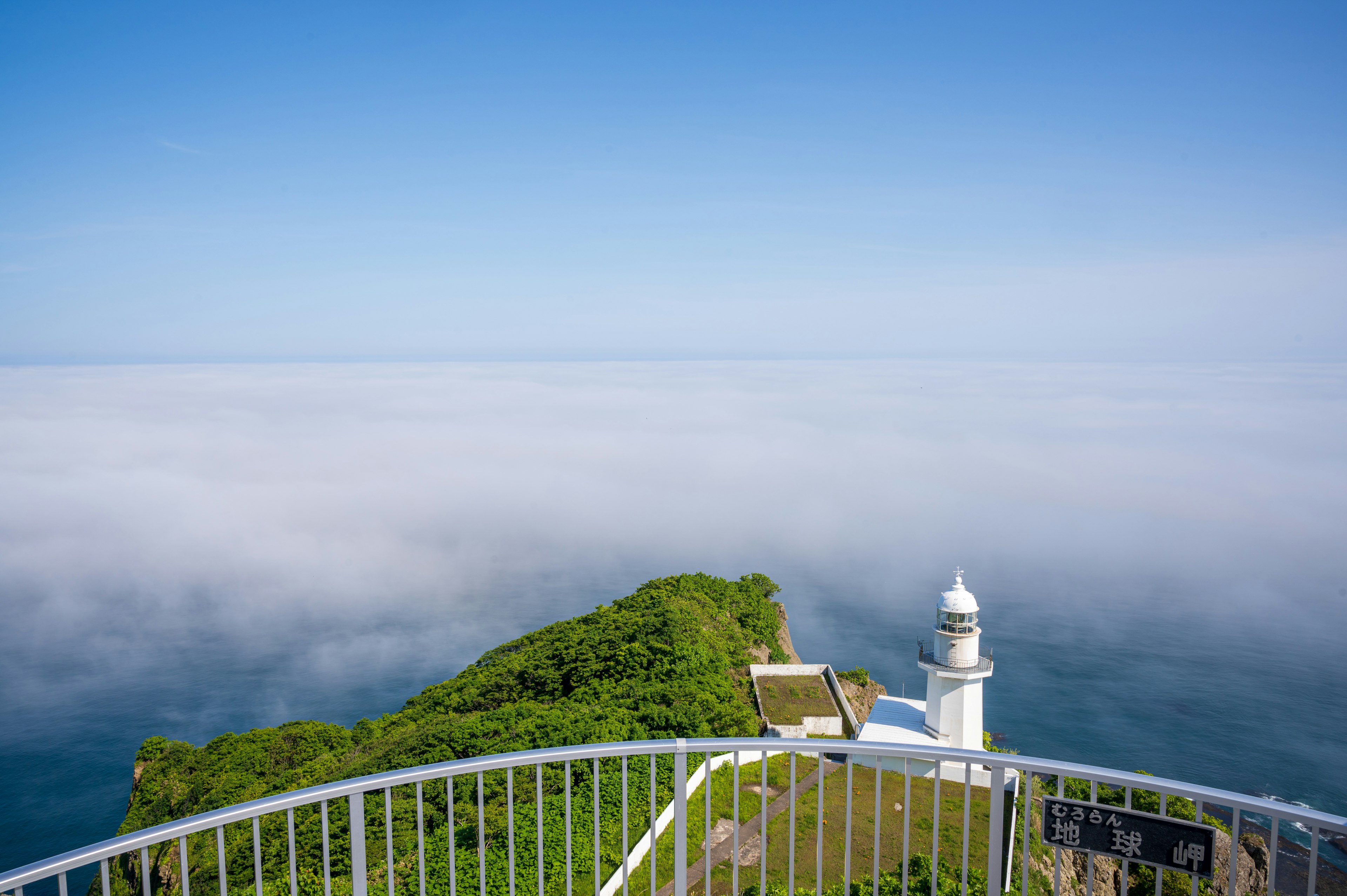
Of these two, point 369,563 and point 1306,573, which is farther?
point 369,563

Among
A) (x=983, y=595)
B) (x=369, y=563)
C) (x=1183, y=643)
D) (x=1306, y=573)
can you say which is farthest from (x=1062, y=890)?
(x=369, y=563)

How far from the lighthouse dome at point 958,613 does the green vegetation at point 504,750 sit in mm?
6811

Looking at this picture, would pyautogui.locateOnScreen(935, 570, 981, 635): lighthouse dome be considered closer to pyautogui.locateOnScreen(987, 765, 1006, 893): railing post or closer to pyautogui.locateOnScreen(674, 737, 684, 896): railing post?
pyautogui.locateOnScreen(987, 765, 1006, 893): railing post

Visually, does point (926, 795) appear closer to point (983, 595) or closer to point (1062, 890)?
point (1062, 890)

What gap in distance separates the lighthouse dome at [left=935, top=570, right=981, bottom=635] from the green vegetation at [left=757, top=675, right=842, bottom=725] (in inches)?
192

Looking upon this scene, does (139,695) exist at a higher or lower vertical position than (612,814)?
lower

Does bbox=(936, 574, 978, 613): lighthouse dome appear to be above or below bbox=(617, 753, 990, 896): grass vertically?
above

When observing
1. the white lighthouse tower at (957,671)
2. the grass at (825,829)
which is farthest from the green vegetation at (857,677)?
the grass at (825,829)

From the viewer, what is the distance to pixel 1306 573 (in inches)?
5635

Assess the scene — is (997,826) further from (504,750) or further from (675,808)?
(504,750)

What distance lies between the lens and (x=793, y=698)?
26562mm

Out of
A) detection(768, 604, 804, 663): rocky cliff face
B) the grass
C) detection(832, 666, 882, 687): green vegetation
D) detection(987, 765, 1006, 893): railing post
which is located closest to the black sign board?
detection(987, 765, 1006, 893): railing post

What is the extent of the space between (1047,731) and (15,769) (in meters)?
92.4

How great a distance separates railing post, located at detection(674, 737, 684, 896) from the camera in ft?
12.9
